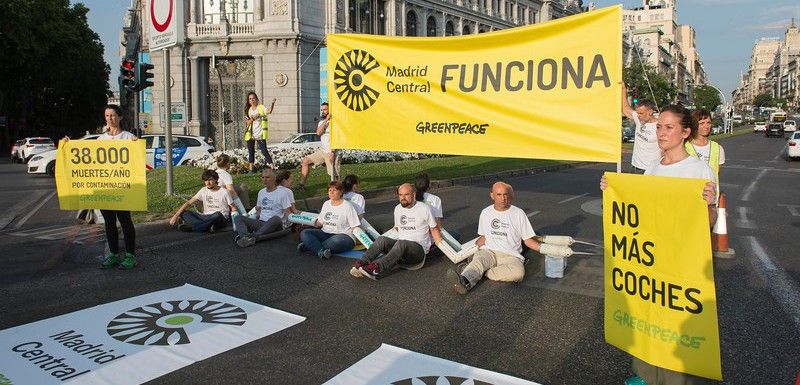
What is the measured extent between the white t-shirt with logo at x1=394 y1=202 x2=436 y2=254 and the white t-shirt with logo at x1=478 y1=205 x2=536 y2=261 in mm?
765

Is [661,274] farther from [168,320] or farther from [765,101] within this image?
[765,101]

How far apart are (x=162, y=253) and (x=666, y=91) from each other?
69.1m

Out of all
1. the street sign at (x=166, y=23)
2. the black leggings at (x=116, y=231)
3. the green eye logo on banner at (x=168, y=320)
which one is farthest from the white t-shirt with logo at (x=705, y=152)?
the street sign at (x=166, y=23)

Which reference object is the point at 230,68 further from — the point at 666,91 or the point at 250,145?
the point at 666,91

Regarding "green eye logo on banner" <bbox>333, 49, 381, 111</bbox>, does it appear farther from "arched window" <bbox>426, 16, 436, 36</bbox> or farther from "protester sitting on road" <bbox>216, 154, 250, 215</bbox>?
"arched window" <bbox>426, 16, 436, 36</bbox>

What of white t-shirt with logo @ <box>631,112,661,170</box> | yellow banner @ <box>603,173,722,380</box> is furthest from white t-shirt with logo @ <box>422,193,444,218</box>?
yellow banner @ <box>603,173,722,380</box>

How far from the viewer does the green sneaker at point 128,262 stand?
23.2 feet

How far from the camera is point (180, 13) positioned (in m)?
11.3

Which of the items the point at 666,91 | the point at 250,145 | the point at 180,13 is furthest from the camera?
the point at 666,91

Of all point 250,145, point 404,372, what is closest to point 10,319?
point 404,372

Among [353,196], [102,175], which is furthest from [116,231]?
[353,196]

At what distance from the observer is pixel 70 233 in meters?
9.44

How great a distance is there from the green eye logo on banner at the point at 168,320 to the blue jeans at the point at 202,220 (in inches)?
150

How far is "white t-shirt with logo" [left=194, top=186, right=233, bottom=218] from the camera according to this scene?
956cm
